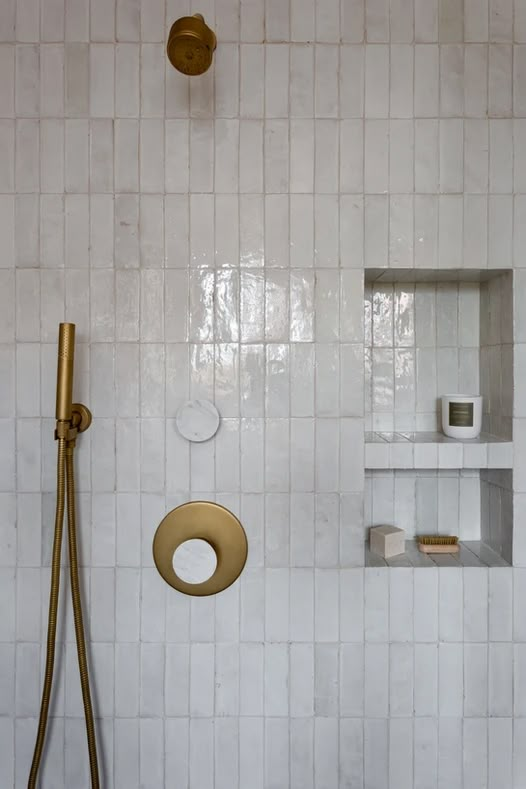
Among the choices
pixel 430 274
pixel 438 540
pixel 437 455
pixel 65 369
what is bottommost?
pixel 438 540

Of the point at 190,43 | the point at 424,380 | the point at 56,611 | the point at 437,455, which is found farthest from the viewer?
the point at 424,380

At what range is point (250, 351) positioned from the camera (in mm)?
1146

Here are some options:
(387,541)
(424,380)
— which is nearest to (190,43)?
(424,380)

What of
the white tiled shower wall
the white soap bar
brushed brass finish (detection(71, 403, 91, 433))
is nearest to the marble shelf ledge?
the white tiled shower wall

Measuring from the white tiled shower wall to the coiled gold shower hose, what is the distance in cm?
7

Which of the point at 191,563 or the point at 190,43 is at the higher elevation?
the point at 190,43

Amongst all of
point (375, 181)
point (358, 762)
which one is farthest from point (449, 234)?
point (358, 762)

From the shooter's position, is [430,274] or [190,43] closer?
[190,43]

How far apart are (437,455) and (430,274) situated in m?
0.42

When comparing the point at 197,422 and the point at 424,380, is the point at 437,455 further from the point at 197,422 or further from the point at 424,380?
the point at 197,422

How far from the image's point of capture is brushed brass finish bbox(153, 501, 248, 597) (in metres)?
1.12

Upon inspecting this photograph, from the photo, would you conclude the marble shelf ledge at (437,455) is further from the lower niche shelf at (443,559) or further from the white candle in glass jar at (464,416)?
the lower niche shelf at (443,559)

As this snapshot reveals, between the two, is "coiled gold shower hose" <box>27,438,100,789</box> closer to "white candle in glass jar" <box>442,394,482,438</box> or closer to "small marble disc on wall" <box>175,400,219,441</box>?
"small marble disc on wall" <box>175,400,219,441</box>

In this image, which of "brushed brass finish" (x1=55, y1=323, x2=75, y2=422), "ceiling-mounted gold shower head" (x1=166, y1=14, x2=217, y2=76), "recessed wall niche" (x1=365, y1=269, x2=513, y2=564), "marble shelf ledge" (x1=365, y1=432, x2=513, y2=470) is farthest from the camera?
"recessed wall niche" (x1=365, y1=269, x2=513, y2=564)
